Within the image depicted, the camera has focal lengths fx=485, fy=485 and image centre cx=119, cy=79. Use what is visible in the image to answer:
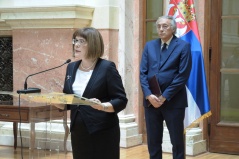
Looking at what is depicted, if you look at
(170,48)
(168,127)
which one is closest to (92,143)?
(168,127)

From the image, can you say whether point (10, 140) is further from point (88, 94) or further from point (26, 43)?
point (88, 94)

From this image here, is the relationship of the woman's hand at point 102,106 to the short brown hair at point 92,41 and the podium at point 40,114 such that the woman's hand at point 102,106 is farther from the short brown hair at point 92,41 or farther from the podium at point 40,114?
the short brown hair at point 92,41

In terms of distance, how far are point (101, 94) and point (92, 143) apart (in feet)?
1.08

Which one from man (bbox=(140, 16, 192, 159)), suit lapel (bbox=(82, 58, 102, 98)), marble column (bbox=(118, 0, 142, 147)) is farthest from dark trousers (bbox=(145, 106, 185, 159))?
marble column (bbox=(118, 0, 142, 147))

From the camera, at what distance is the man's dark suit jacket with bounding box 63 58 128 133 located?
321cm

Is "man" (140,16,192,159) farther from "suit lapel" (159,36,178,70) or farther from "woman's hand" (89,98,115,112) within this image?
"woman's hand" (89,98,115,112)

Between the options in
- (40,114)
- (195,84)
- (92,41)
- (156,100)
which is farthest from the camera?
(195,84)

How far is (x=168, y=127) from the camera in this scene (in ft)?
15.5

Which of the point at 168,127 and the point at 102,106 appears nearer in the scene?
the point at 102,106

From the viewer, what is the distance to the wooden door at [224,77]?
6211 mm

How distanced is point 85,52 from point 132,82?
3717 mm

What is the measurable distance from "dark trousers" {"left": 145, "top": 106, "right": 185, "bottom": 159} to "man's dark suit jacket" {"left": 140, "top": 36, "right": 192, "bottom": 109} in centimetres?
8

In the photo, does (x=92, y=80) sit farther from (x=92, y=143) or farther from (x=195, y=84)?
(x=195, y=84)

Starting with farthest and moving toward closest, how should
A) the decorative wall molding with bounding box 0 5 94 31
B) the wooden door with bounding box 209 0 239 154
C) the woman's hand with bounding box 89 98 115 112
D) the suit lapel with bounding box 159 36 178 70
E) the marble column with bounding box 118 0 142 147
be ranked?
the marble column with bounding box 118 0 142 147, the decorative wall molding with bounding box 0 5 94 31, the wooden door with bounding box 209 0 239 154, the suit lapel with bounding box 159 36 178 70, the woman's hand with bounding box 89 98 115 112
